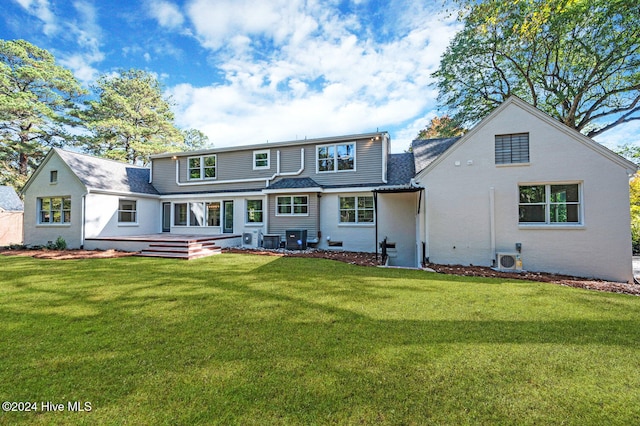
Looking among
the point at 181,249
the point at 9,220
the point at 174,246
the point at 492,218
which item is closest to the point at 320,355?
the point at 492,218

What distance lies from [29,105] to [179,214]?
1801cm

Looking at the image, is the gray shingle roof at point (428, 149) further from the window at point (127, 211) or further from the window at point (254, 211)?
the window at point (127, 211)

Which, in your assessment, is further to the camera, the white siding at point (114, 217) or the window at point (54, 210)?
the window at point (54, 210)

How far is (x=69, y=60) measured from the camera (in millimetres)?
23641

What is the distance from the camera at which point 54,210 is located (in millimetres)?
14602

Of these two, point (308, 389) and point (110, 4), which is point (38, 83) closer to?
point (110, 4)

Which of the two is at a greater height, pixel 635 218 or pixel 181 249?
pixel 635 218

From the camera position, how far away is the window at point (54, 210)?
1414 centimetres

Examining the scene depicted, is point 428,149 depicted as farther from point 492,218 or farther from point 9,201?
point 9,201

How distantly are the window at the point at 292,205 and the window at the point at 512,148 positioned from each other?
8.55 metres

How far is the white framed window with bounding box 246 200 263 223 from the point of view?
48.6 ft

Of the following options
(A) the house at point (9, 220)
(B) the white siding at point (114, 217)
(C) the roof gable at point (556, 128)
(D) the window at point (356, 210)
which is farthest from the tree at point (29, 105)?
(C) the roof gable at point (556, 128)

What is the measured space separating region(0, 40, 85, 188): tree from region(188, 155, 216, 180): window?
17147mm

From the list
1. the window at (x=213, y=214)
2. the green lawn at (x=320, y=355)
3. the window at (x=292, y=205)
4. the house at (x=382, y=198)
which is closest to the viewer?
the green lawn at (x=320, y=355)
